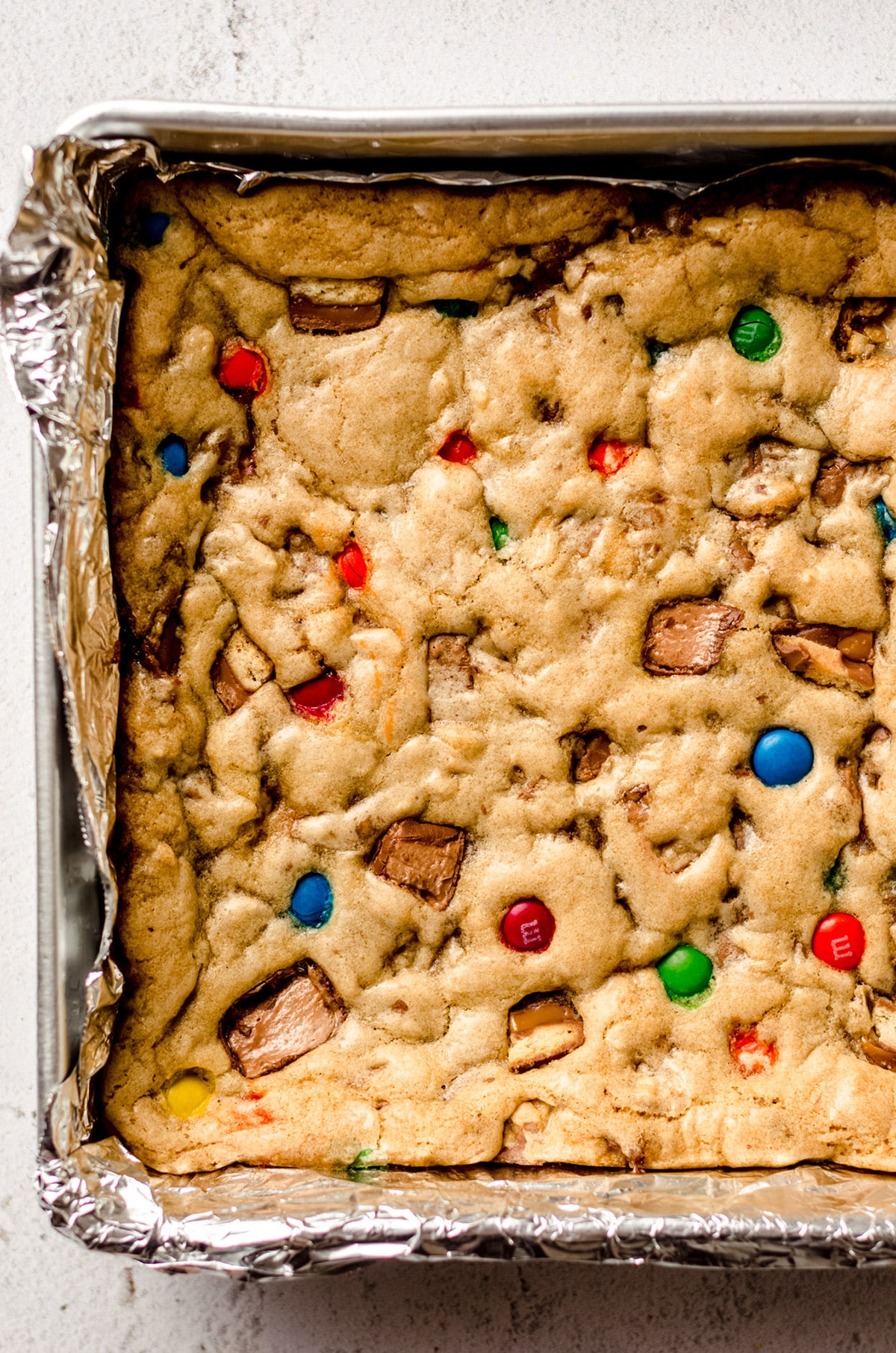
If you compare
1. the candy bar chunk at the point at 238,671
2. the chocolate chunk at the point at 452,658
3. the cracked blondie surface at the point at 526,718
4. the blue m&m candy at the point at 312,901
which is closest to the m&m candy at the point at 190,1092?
the cracked blondie surface at the point at 526,718

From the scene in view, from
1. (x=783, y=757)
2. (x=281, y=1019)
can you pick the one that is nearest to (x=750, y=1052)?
(x=783, y=757)

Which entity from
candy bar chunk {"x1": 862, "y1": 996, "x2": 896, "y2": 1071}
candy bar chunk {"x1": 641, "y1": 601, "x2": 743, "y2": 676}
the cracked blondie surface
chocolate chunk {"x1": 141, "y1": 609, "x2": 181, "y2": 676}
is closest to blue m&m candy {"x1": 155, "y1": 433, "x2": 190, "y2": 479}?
the cracked blondie surface

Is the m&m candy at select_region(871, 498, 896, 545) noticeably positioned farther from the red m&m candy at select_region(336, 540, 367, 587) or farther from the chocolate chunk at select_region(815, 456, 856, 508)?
the red m&m candy at select_region(336, 540, 367, 587)

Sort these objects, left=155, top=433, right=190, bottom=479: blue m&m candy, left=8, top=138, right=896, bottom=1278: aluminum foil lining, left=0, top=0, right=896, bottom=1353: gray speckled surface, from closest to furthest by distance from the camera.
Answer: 1. left=8, top=138, right=896, bottom=1278: aluminum foil lining
2. left=155, top=433, right=190, bottom=479: blue m&m candy
3. left=0, top=0, right=896, bottom=1353: gray speckled surface

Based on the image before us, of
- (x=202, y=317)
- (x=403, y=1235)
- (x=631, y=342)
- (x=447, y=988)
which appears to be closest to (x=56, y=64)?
(x=202, y=317)

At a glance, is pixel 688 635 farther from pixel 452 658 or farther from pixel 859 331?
pixel 859 331

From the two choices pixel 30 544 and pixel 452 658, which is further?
pixel 30 544

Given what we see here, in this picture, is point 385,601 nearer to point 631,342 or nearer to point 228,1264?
point 631,342
